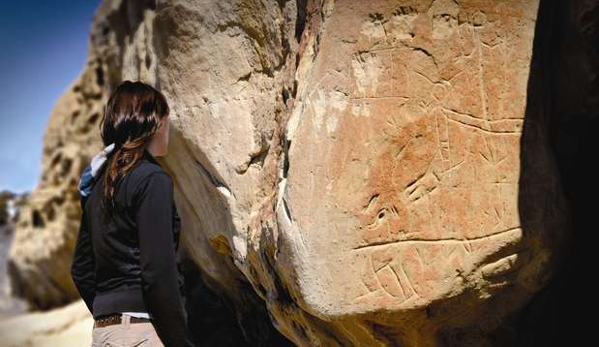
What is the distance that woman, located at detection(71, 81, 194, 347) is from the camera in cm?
179

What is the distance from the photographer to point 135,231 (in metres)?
1.87

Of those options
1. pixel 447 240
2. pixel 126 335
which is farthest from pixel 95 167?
pixel 447 240

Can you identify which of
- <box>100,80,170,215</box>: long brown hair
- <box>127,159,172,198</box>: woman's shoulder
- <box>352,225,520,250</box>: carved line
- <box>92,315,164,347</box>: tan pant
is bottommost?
<box>92,315,164,347</box>: tan pant

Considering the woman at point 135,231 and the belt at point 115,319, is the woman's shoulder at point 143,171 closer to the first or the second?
the woman at point 135,231

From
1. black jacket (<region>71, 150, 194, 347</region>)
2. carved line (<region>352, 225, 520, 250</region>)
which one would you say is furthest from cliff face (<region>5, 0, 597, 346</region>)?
black jacket (<region>71, 150, 194, 347</region>)

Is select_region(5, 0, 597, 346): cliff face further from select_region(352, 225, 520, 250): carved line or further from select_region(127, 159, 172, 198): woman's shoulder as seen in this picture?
select_region(127, 159, 172, 198): woman's shoulder

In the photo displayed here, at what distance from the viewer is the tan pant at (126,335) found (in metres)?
1.83

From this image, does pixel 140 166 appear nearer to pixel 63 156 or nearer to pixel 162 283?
pixel 162 283

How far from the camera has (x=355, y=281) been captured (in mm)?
2068

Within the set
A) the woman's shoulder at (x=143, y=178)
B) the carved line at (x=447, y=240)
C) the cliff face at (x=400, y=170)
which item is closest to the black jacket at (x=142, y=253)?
the woman's shoulder at (x=143, y=178)

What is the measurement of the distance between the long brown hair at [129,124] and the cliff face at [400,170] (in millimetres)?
457

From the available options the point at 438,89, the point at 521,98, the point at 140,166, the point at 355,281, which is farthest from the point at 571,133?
the point at 140,166

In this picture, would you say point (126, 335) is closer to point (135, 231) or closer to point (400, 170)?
point (135, 231)

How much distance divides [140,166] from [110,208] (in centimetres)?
14
